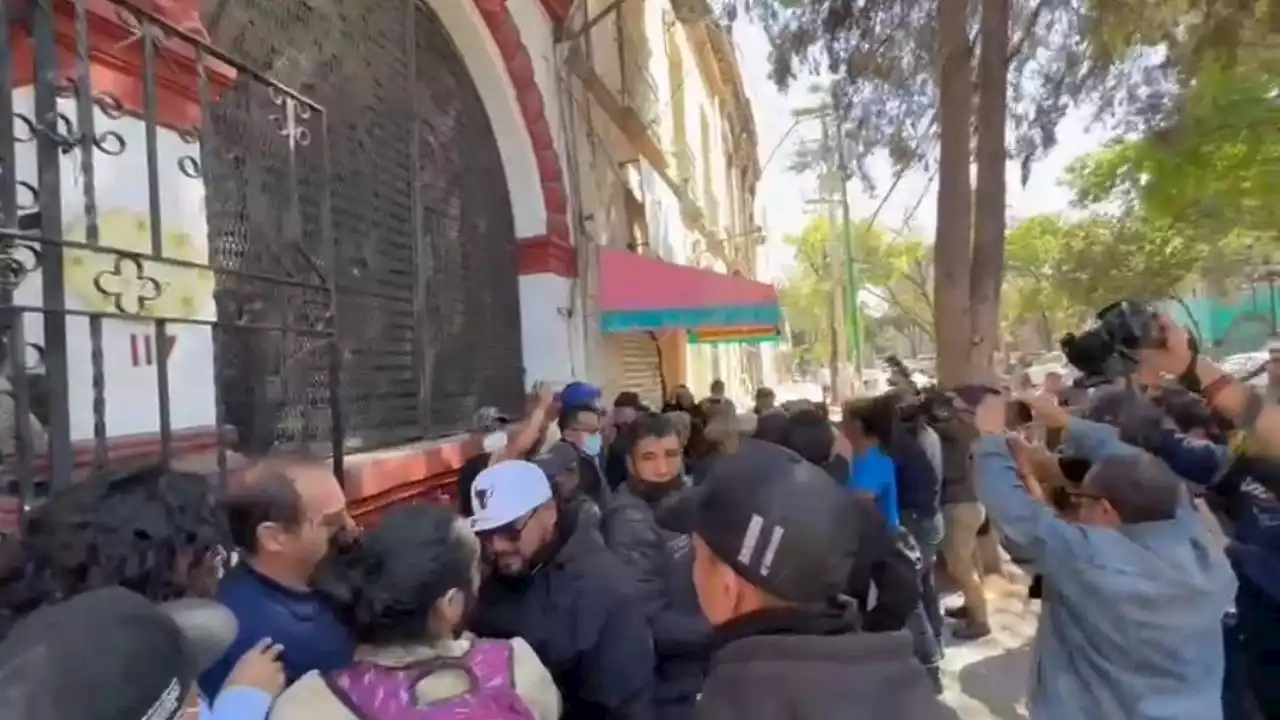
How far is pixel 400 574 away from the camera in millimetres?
2246

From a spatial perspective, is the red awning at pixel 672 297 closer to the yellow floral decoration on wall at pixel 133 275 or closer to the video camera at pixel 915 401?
the video camera at pixel 915 401

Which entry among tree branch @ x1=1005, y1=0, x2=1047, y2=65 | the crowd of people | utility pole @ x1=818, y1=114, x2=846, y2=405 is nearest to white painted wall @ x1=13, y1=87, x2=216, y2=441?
the crowd of people

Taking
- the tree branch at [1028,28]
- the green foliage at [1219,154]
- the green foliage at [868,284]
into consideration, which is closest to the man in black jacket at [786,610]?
the tree branch at [1028,28]

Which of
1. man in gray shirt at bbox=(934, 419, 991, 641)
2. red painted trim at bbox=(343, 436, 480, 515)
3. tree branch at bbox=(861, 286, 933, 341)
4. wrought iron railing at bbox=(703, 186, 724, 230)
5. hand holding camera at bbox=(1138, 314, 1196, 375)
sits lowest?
man in gray shirt at bbox=(934, 419, 991, 641)

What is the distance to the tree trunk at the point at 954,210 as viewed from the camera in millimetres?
8875

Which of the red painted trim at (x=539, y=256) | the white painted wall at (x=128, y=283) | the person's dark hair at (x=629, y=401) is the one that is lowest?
the person's dark hair at (x=629, y=401)

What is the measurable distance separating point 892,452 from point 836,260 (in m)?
29.9

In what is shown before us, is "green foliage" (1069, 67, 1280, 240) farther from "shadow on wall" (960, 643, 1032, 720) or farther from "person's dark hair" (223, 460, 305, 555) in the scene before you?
"person's dark hair" (223, 460, 305, 555)

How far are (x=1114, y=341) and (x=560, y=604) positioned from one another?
2953 millimetres

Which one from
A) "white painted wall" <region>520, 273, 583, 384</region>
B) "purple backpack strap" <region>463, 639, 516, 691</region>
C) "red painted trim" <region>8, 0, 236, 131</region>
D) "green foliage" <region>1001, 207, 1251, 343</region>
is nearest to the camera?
"purple backpack strap" <region>463, 639, 516, 691</region>

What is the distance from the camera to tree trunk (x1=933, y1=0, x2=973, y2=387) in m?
8.88

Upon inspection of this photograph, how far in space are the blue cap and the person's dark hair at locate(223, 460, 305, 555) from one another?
8.03 feet

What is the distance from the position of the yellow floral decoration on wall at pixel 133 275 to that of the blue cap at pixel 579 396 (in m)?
1.83

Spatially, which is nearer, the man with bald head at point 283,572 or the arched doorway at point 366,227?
the man with bald head at point 283,572
